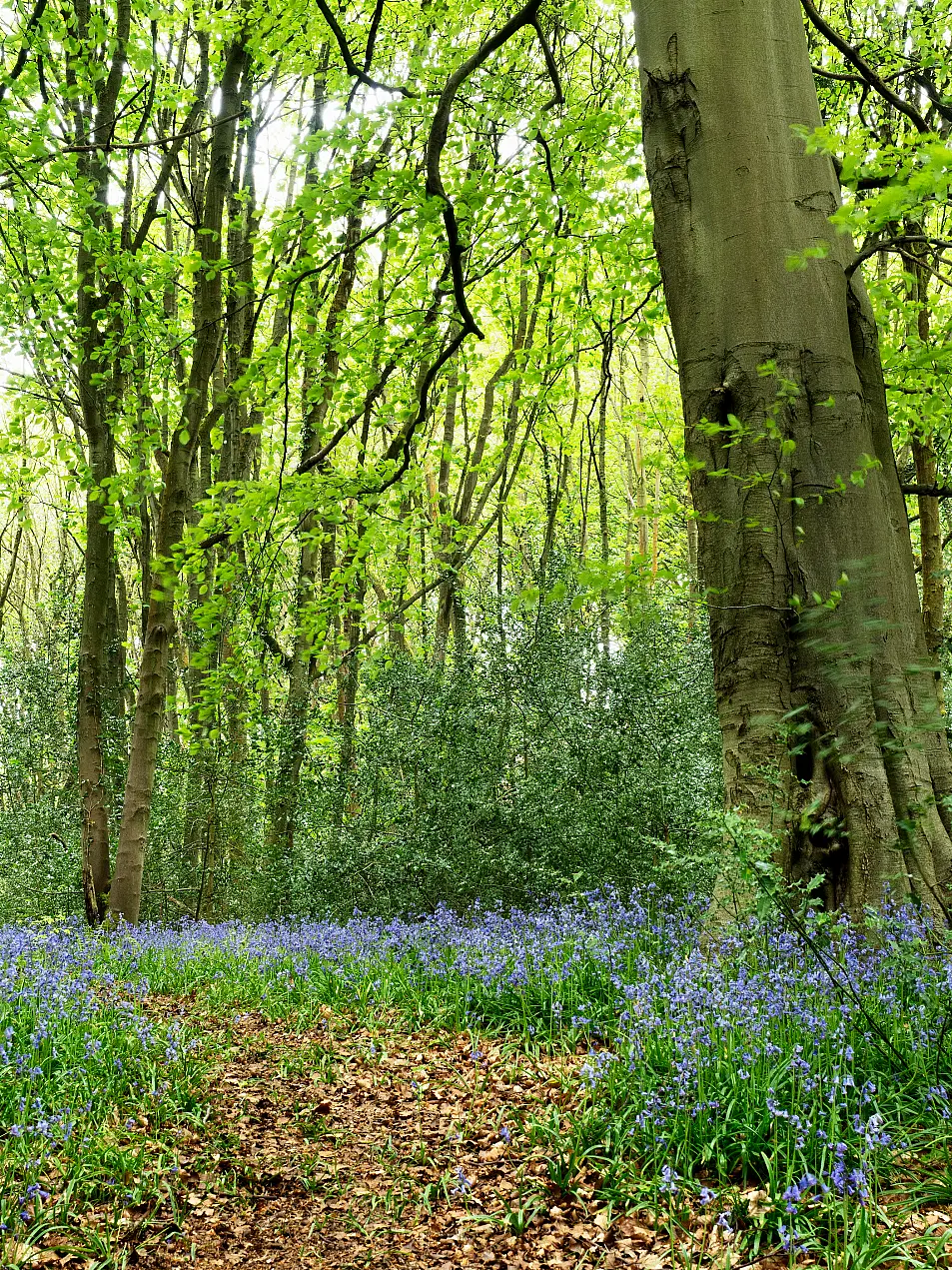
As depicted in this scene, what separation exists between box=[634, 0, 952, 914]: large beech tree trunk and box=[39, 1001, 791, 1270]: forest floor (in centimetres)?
151

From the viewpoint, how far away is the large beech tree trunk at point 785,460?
141 inches

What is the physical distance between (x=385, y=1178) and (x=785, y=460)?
315 cm

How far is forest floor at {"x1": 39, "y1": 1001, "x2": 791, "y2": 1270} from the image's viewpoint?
2.69m

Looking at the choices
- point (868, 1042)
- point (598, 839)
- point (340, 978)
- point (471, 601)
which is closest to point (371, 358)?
point (471, 601)

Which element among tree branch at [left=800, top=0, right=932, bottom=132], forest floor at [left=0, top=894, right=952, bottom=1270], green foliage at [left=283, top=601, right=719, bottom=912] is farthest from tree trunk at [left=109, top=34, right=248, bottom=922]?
tree branch at [left=800, top=0, right=932, bottom=132]

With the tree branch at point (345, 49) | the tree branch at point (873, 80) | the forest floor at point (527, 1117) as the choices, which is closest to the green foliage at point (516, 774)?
the forest floor at point (527, 1117)

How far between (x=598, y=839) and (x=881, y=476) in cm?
319

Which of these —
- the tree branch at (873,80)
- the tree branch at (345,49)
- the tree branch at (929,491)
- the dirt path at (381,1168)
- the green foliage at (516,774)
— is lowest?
the dirt path at (381,1168)

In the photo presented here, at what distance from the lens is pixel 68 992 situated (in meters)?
4.29

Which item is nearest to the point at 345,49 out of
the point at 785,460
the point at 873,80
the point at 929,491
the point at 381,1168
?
the point at 873,80

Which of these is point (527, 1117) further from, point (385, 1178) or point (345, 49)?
point (345, 49)

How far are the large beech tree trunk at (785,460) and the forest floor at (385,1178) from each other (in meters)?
1.51

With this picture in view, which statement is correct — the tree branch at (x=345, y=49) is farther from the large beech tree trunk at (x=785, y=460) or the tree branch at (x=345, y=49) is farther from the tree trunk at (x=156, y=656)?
the tree trunk at (x=156, y=656)

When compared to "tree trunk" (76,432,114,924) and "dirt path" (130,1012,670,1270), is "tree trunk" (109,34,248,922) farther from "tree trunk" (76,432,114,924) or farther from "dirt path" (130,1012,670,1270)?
"dirt path" (130,1012,670,1270)
